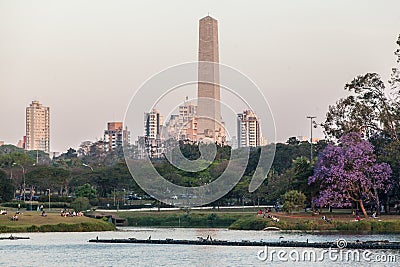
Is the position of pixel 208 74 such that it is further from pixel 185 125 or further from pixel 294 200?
pixel 294 200

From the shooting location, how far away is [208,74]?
507 feet

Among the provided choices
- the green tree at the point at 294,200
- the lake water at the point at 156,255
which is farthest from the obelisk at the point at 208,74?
the lake water at the point at 156,255

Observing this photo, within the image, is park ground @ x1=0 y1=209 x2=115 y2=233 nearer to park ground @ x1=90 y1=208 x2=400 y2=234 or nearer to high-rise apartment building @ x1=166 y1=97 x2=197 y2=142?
park ground @ x1=90 y1=208 x2=400 y2=234

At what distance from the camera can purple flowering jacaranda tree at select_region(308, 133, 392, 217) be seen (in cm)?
8006

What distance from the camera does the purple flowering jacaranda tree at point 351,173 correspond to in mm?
80062

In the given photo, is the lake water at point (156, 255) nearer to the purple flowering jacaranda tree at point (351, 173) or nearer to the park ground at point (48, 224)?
the park ground at point (48, 224)

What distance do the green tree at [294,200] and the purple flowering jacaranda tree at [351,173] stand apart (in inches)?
138

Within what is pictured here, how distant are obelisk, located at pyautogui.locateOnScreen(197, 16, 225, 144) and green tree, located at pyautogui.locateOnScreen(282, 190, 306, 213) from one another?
68645mm

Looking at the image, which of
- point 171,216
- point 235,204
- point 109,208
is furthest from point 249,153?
point 171,216

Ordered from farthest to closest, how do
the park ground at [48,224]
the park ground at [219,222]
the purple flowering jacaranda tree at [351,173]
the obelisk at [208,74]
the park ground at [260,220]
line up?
the obelisk at [208,74] < the purple flowering jacaranda tree at [351,173] < the park ground at [48,224] < the park ground at [219,222] < the park ground at [260,220]

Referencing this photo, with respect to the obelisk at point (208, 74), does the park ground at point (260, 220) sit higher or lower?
lower

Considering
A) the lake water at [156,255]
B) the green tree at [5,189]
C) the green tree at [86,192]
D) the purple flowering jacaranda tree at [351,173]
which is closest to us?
the lake water at [156,255]

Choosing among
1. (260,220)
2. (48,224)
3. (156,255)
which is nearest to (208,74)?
(260,220)

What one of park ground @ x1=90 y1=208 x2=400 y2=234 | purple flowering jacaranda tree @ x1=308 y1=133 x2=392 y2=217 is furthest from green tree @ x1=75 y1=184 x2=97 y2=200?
purple flowering jacaranda tree @ x1=308 y1=133 x2=392 y2=217
